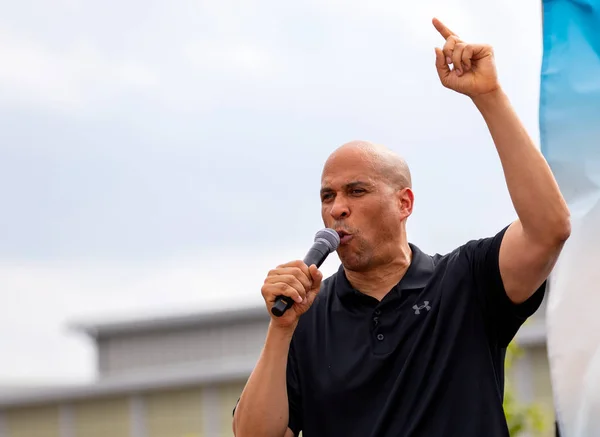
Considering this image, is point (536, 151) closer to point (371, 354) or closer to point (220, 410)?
point (371, 354)

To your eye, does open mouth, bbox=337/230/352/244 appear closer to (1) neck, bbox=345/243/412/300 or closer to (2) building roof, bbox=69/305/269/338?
(1) neck, bbox=345/243/412/300

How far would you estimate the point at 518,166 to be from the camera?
145 inches

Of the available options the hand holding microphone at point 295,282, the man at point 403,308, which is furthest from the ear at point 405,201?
the hand holding microphone at point 295,282

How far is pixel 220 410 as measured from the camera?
29.5 m

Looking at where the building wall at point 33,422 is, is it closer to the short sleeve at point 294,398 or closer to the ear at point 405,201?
the short sleeve at point 294,398

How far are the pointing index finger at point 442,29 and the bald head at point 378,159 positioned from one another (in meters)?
0.53

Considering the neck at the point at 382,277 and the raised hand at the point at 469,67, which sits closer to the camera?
the raised hand at the point at 469,67

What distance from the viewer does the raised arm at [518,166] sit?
3.66 m

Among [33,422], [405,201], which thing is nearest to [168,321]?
[33,422]

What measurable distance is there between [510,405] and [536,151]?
11628 mm

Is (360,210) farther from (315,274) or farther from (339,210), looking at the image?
(315,274)

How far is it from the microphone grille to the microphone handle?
3cm

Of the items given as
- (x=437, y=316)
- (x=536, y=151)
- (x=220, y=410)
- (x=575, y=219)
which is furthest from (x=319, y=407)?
(x=220, y=410)

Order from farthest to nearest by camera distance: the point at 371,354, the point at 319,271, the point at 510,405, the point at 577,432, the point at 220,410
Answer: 1. the point at 220,410
2. the point at 510,405
3. the point at 577,432
4. the point at 371,354
5. the point at 319,271
